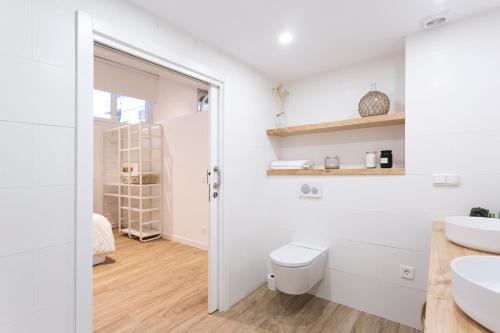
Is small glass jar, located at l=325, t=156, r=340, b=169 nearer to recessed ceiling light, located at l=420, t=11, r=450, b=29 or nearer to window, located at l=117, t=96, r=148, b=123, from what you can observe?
recessed ceiling light, located at l=420, t=11, r=450, b=29

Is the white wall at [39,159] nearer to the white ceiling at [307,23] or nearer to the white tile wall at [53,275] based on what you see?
the white tile wall at [53,275]

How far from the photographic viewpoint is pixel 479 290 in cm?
57

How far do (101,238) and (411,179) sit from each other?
3.09m

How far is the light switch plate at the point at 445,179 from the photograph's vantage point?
1.68 metres

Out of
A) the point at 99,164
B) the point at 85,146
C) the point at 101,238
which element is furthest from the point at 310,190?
the point at 99,164

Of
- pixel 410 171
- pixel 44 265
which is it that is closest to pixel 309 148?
pixel 410 171

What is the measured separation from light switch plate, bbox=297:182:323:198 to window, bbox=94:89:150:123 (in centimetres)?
367

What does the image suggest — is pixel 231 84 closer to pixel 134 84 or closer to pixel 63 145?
pixel 63 145

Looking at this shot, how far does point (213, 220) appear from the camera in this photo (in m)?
2.10

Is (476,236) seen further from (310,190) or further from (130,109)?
(130,109)

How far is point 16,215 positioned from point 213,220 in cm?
125

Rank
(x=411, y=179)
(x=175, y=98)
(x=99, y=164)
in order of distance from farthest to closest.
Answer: (x=99, y=164)
(x=175, y=98)
(x=411, y=179)

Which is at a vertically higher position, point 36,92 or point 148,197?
point 36,92

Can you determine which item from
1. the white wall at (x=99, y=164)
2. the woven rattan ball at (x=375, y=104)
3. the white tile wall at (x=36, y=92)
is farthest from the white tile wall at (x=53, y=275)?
the white wall at (x=99, y=164)
